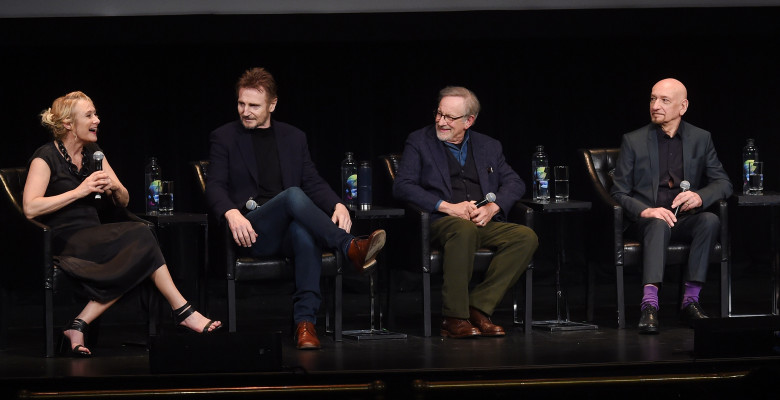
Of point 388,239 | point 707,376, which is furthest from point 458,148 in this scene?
point 707,376

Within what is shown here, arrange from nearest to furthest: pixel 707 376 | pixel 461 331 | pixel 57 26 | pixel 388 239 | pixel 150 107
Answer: pixel 707 376 < pixel 461 331 < pixel 388 239 < pixel 57 26 < pixel 150 107

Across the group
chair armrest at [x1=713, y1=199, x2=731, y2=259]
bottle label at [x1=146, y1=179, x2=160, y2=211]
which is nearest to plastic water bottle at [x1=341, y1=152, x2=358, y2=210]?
bottle label at [x1=146, y1=179, x2=160, y2=211]

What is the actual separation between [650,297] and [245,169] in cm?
188

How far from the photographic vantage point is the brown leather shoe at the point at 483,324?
517 cm

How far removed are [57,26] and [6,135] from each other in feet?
2.19

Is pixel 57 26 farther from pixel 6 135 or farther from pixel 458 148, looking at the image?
pixel 458 148

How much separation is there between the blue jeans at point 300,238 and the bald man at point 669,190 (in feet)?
4.54

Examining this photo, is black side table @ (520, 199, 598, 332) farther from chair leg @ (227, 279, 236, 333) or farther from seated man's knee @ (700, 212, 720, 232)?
chair leg @ (227, 279, 236, 333)

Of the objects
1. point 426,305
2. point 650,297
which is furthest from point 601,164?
point 426,305

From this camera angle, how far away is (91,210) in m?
5.04

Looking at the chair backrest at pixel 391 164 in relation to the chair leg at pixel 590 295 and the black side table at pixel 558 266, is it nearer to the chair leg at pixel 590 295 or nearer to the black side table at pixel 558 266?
the black side table at pixel 558 266

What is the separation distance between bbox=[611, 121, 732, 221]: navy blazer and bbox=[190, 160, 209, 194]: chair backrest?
74.7 inches

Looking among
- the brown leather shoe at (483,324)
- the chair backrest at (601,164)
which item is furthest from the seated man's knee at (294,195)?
the chair backrest at (601,164)

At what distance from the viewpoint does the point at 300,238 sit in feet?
16.3
